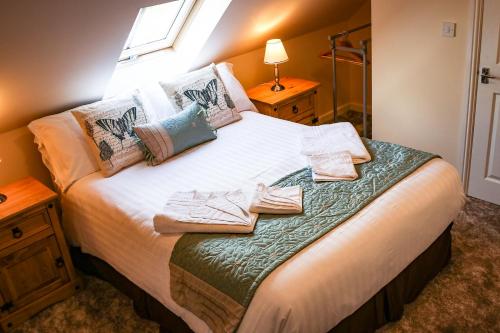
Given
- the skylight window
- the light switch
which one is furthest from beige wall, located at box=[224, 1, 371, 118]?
the light switch

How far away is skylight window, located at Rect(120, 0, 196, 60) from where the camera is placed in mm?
3306

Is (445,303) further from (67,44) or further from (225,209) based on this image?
(67,44)

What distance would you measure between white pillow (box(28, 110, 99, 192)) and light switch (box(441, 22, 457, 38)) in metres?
2.30

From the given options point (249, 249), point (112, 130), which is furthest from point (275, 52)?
point (249, 249)

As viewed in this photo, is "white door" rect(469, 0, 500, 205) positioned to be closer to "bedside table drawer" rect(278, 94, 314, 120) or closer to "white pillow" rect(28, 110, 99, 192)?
"bedside table drawer" rect(278, 94, 314, 120)

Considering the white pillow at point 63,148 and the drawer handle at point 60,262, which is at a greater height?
the white pillow at point 63,148

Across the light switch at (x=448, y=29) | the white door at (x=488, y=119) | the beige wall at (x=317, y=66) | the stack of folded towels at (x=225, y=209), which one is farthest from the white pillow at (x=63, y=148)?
the white door at (x=488, y=119)

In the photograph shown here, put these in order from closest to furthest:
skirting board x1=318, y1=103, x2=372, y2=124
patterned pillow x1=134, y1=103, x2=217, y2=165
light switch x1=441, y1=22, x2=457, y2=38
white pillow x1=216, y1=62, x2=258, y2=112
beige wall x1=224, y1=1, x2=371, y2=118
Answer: patterned pillow x1=134, y1=103, x2=217, y2=165 → light switch x1=441, y1=22, x2=457, y2=38 → white pillow x1=216, y1=62, x2=258, y2=112 → beige wall x1=224, y1=1, x2=371, y2=118 → skirting board x1=318, y1=103, x2=372, y2=124

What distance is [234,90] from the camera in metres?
3.62

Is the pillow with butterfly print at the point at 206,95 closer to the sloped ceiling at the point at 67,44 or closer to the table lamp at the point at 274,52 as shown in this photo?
the sloped ceiling at the point at 67,44

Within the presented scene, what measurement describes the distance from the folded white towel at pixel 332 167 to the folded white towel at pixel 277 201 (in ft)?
0.67

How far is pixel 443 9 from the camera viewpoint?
3146 mm

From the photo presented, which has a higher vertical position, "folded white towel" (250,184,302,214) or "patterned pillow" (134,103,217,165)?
"patterned pillow" (134,103,217,165)

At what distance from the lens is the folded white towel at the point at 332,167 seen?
255cm
